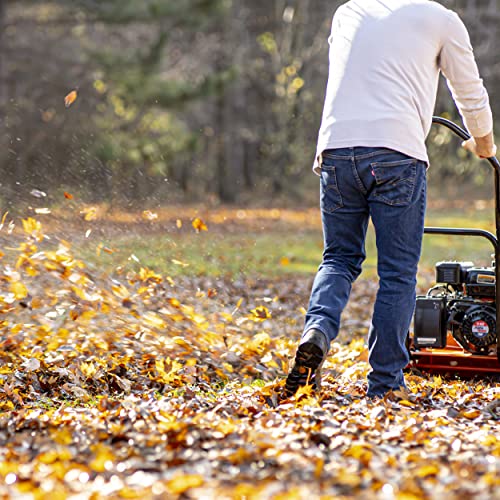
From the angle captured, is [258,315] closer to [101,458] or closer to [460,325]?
[460,325]

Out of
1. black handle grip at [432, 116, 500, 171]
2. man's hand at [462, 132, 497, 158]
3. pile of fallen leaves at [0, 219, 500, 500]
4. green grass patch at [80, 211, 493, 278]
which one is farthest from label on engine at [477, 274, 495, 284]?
green grass patch at [80, 211, 493, 278]

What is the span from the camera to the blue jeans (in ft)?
14.1

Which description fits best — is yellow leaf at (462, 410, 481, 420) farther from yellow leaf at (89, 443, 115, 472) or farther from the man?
yellow leaf at (89, 443, 115, 472)

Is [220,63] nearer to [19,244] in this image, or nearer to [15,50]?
[15,50]

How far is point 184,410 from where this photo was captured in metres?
3.94

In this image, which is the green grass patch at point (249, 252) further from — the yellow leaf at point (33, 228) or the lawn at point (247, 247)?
the yellow leaf at point (33, 228)

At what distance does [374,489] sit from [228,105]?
22.9m

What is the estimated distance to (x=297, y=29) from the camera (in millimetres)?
23984

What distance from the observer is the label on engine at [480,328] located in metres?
5.18

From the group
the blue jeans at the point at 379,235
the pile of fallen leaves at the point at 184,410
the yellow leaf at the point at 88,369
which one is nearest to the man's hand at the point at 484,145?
the blue jeans at the point at 379,235

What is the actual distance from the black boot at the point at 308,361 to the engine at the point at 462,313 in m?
1.21

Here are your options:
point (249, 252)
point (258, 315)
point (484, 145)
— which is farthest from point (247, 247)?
point (484, 145)

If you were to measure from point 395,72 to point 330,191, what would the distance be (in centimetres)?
67

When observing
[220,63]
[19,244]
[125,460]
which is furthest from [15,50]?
[125,460]
